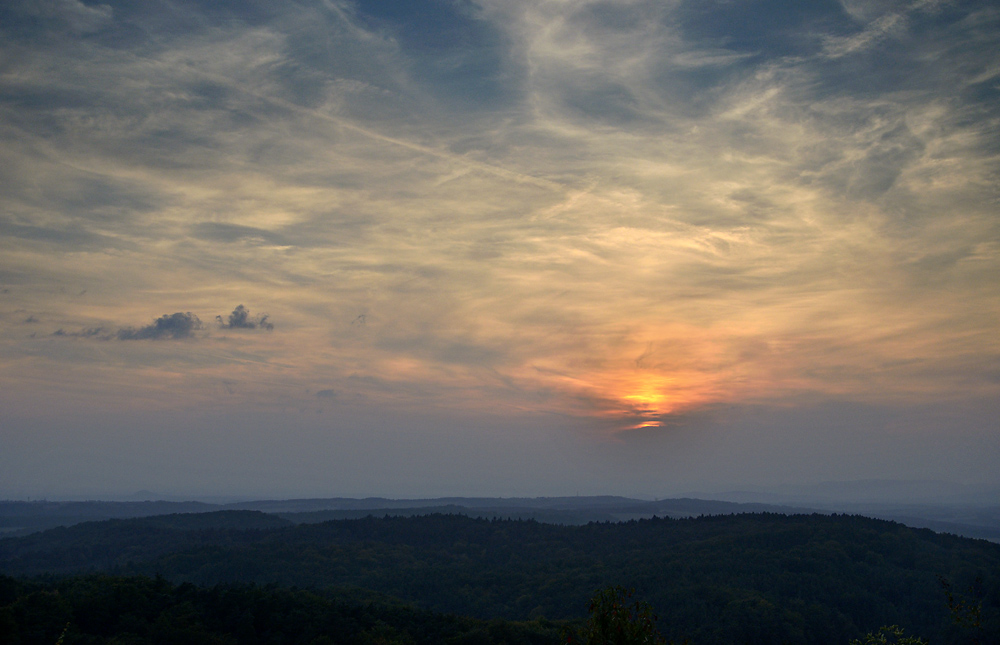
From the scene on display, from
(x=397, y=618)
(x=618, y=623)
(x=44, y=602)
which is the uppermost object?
(x=618, y=623)

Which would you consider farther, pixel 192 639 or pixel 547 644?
pixel 547 644

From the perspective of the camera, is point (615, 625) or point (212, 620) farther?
point (212, 620)

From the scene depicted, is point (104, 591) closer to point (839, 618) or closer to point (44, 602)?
point (44, 602)

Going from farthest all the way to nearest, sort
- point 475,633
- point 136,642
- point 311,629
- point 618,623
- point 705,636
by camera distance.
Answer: point 705,636 → point 475,633 → point 311,629 → point 136,642 → point 618,623

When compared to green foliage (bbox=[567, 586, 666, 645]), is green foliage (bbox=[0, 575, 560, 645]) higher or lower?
lower

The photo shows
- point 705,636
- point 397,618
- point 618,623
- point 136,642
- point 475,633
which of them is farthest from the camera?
point 705,636

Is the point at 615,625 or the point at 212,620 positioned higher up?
the point at 615,625

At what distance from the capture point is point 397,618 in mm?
131625

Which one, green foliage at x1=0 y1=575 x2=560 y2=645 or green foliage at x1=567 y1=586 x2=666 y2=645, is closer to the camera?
green foliage at x1=567 y1=586 x2=666 y2=645

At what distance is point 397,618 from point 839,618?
145 metres

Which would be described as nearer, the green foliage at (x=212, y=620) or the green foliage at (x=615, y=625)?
the green foliage at (x=615, y=625)

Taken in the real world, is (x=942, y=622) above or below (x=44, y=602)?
below

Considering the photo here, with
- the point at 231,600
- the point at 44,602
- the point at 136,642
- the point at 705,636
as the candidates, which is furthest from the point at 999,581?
the point at 44,602

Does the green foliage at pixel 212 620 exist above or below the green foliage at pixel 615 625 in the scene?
below
